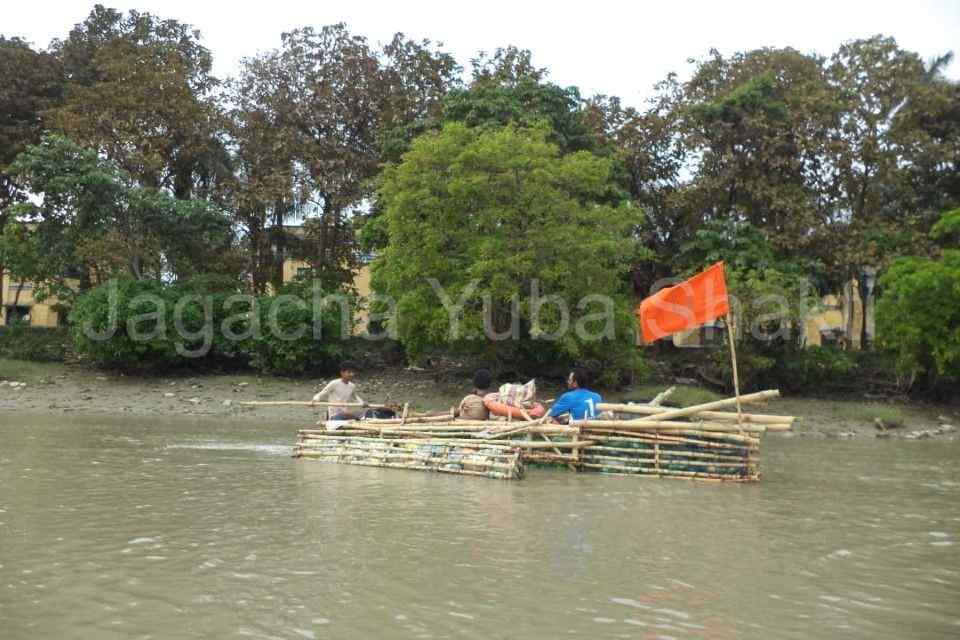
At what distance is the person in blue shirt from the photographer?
14.6m

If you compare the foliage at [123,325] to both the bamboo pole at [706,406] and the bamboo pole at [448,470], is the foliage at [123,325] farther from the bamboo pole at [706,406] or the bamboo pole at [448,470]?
the bamboo pole at [706,406]

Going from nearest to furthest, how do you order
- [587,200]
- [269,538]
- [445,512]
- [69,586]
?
[69,586] < [269,538] < [445,512] < [587,200]

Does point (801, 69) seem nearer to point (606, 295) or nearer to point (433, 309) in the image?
point (606, 295)

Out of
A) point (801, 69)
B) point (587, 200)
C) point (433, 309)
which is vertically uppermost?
point (801, 69)

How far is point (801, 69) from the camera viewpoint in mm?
36406

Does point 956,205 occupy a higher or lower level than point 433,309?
higher

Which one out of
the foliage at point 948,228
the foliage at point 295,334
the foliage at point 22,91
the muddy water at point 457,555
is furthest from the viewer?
the foliage at point 22,91

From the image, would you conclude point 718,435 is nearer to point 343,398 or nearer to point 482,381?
point 482,381

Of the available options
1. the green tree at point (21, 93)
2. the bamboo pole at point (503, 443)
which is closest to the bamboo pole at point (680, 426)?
the bamboo pole at point (503, 443)

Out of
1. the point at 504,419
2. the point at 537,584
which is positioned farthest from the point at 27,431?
the point at 537,584

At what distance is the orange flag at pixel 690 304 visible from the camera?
1379 centimetres

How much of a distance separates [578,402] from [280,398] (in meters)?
17.9

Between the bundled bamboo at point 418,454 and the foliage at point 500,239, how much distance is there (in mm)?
12520

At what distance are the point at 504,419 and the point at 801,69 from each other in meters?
26.5
